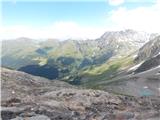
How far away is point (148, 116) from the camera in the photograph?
237 ft

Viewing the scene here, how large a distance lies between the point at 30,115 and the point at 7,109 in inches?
285

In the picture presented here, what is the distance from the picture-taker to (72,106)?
287 ft

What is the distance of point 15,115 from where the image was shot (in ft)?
226

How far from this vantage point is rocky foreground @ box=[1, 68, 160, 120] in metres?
70.6

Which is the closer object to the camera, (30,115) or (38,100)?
(30,115)

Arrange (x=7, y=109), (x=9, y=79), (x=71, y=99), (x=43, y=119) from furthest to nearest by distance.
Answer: (x=9, y=79), (x=71, y=99), (x=7, y=109), (x=43, y=119)

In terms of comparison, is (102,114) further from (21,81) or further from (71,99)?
(21,81)

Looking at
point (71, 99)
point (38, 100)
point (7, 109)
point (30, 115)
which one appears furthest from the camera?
point (71, 99)

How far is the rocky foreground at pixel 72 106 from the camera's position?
70625 mm

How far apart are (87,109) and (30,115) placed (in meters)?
21.2

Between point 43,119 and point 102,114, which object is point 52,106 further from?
point 43,119

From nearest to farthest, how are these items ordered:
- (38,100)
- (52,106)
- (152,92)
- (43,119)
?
(43,119) → (52,106) → (38,100) → (152,92)

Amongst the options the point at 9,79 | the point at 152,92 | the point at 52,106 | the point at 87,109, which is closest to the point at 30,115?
the point at 52,106

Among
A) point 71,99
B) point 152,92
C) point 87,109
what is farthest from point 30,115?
point 152,92
